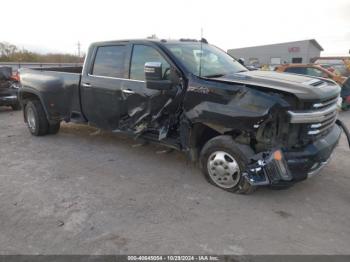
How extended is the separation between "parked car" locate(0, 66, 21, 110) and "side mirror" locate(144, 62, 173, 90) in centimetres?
764

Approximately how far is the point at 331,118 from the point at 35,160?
4.62 meters

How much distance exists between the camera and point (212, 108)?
379 centimetres

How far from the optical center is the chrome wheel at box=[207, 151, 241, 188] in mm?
3834

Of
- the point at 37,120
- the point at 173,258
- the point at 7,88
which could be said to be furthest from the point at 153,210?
the point at 7,88

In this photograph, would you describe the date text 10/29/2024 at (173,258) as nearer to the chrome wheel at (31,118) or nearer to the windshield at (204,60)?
the windshield at (204,60)

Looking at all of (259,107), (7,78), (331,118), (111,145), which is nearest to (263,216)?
(259,107)

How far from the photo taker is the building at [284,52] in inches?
1863

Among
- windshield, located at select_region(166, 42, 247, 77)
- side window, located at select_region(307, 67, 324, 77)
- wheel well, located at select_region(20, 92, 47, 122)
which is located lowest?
wheel well, located at select_region(20, 92, 47, 122)

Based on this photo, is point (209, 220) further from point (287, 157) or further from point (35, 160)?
point (35, 160)

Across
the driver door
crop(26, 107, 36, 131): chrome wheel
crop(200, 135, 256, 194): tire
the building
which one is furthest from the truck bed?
the building

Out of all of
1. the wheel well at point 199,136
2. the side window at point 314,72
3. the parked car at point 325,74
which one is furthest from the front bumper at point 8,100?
the side window at point 314,72

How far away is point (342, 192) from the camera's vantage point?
158 inches

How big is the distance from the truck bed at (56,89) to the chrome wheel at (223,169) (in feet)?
9.50

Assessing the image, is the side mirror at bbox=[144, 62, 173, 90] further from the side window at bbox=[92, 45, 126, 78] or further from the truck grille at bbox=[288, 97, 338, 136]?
the truck grille at bbox=[288, 97, 338, 136]
